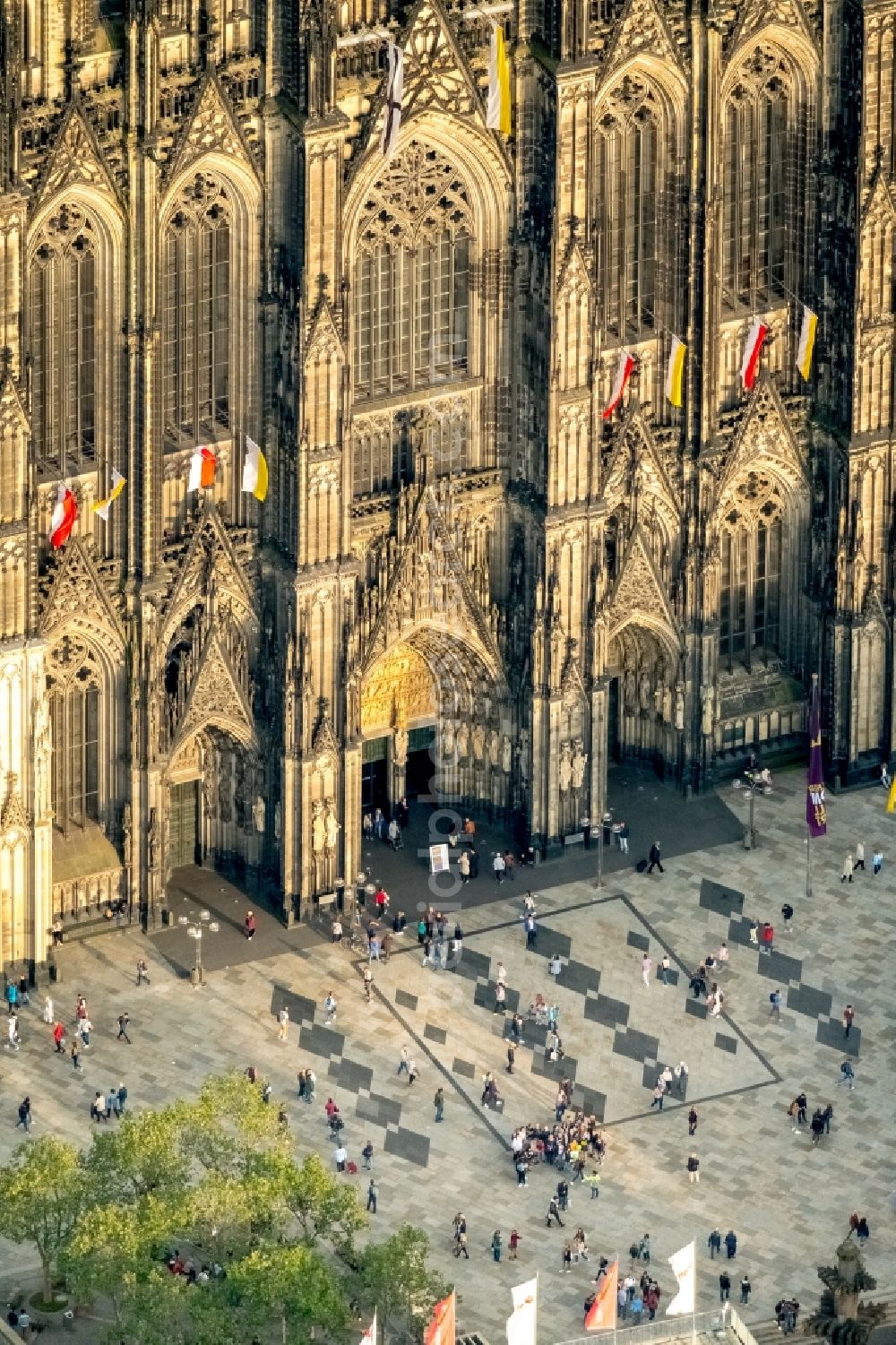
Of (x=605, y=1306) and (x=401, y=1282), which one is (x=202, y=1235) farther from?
(x=605, y=1306)

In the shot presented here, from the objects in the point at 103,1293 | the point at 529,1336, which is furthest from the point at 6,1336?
the point at 529,1336

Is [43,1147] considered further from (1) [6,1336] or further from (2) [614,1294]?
(2) [614,1294]

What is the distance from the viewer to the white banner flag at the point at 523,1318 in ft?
632

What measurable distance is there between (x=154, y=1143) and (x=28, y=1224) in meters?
4.69

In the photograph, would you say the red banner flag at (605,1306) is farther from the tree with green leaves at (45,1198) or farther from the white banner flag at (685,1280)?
the tree with green leaves at (45,1198)

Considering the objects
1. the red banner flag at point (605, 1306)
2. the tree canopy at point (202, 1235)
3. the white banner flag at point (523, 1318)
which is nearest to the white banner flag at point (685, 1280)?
the red banner flag at point (605, 1306)

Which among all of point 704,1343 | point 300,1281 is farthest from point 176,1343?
point 704,1343

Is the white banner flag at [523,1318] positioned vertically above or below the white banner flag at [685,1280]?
below

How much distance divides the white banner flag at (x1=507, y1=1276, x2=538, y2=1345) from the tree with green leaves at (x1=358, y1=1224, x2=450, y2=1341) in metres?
4.03

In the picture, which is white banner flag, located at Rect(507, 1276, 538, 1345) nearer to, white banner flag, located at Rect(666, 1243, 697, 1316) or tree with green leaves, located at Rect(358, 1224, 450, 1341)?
tree with green leaves, located at Rect(358, 1224, 450, 1341)

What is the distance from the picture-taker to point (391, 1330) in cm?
19900

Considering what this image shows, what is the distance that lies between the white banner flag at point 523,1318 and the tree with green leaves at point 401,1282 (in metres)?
4.03

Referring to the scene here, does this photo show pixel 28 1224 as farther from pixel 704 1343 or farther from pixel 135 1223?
pixel 704 1343

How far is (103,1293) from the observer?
198500 mm
